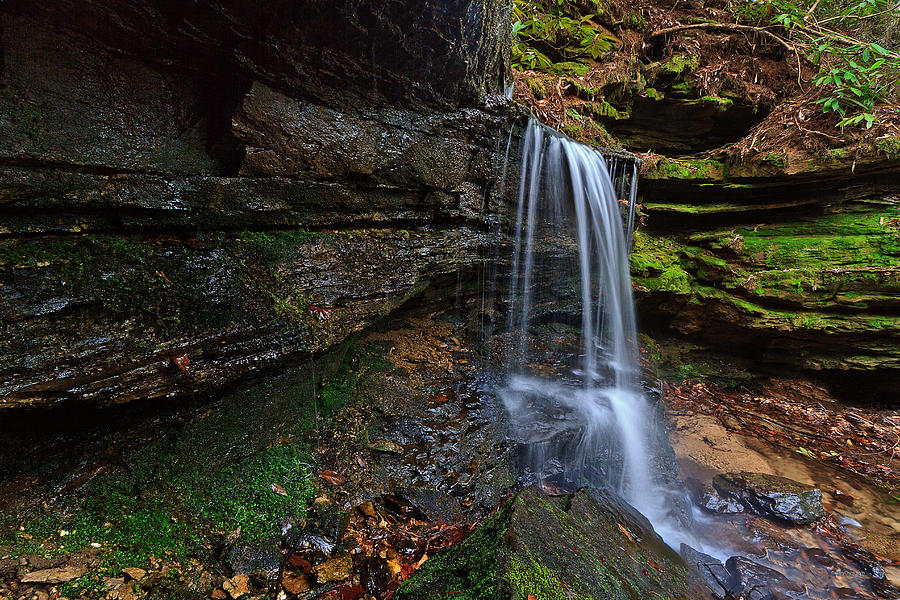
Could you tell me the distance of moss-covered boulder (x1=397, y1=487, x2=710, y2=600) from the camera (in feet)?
4.91

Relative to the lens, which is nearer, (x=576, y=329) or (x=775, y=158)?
(x=775, y=158)

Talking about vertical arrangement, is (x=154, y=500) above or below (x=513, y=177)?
below

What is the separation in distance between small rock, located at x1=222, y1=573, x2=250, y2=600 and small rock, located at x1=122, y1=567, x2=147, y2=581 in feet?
1.36

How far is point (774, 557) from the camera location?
11.3 feet

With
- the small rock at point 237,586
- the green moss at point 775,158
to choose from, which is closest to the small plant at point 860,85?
the green moss at point 775,158

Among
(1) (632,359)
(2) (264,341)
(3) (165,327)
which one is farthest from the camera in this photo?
(1) (632,359)

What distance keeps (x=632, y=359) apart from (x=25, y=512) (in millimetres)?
6930

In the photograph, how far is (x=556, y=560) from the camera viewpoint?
1.77 m

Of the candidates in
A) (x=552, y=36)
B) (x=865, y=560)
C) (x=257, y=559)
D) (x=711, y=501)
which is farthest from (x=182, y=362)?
(x=552, y=36)

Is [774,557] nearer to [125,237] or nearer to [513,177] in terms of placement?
[513,177]

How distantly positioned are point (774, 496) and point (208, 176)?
6.55m

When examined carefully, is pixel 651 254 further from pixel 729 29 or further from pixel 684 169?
A: pixel 729 29

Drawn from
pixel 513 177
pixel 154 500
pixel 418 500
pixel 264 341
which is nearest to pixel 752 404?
pixel 513 177

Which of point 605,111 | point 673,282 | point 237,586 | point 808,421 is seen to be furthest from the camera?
point 605,111
